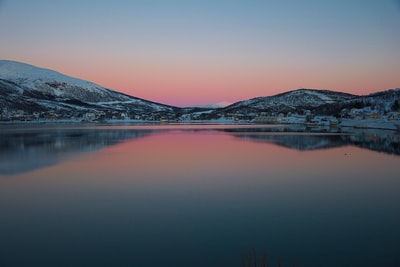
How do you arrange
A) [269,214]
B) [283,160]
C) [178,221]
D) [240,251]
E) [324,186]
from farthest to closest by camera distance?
[283,160]
[324,186]
[269,214]
[178,221]
[240,251]

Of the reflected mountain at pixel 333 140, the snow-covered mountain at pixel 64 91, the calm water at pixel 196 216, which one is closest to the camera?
the calm water at pixel 196 216

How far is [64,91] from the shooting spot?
141 m

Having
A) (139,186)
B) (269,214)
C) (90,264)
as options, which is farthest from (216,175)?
(90,264)

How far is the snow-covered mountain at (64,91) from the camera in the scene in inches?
4727

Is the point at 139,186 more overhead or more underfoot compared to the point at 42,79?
more underfoot

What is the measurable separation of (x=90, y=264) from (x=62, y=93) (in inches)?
5783

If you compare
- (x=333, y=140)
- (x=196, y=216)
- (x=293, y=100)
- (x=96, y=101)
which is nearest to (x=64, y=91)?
(x=96, y=101)

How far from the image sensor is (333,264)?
2.94 metres

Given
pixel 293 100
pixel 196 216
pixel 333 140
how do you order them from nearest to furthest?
1. pixel 196 216
2. pixel 333 140
3. pixel 293 100

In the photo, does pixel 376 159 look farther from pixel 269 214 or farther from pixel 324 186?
pixel 269 214

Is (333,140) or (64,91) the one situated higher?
(64,91)

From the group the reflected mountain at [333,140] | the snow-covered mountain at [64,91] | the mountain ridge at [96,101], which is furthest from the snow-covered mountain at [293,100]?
the reflected mountain at [333,140]

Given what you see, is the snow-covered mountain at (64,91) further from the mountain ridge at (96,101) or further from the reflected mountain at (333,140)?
the reflected mountain at (333,140)

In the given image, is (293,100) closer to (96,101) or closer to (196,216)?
(96,101)
